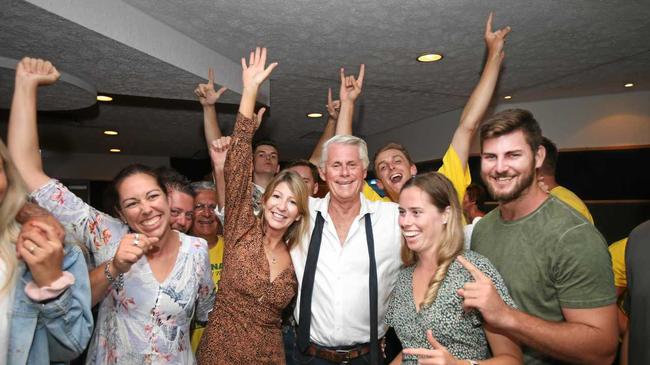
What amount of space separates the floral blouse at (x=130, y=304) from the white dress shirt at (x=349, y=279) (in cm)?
55

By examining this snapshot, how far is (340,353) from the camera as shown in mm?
2061

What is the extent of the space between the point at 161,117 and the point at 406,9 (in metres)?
4.12

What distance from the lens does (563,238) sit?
1.49 metres

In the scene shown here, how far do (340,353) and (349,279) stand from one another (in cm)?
33

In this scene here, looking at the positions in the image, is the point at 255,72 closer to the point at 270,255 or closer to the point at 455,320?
the point at 270,255

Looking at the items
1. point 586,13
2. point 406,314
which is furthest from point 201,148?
point 406,314

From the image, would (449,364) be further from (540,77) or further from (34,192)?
(540,77)

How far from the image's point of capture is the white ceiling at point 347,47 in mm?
2898

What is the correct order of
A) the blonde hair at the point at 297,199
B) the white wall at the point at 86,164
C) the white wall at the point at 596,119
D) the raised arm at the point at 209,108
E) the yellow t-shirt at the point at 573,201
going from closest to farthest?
the blonde hair at the point at 297,199, the yellow t-shirt at the point at 573,201, the raised arm at the point at 209,108, the white wall at the point at 596,119, the white wall at the point at 86,164

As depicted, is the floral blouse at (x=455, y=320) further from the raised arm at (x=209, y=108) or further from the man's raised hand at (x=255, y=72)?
the raised arm at (x=209, y=108)

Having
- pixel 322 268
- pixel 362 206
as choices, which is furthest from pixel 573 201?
pixel 322 268

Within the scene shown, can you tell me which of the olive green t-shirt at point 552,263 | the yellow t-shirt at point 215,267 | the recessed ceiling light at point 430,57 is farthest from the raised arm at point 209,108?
the olive green t-shirt at point 552,263

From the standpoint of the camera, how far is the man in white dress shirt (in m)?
2.06

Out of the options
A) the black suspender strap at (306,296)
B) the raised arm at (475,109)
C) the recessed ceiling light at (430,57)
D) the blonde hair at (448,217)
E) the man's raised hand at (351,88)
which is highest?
the recessed ceiling light at (430,57)
